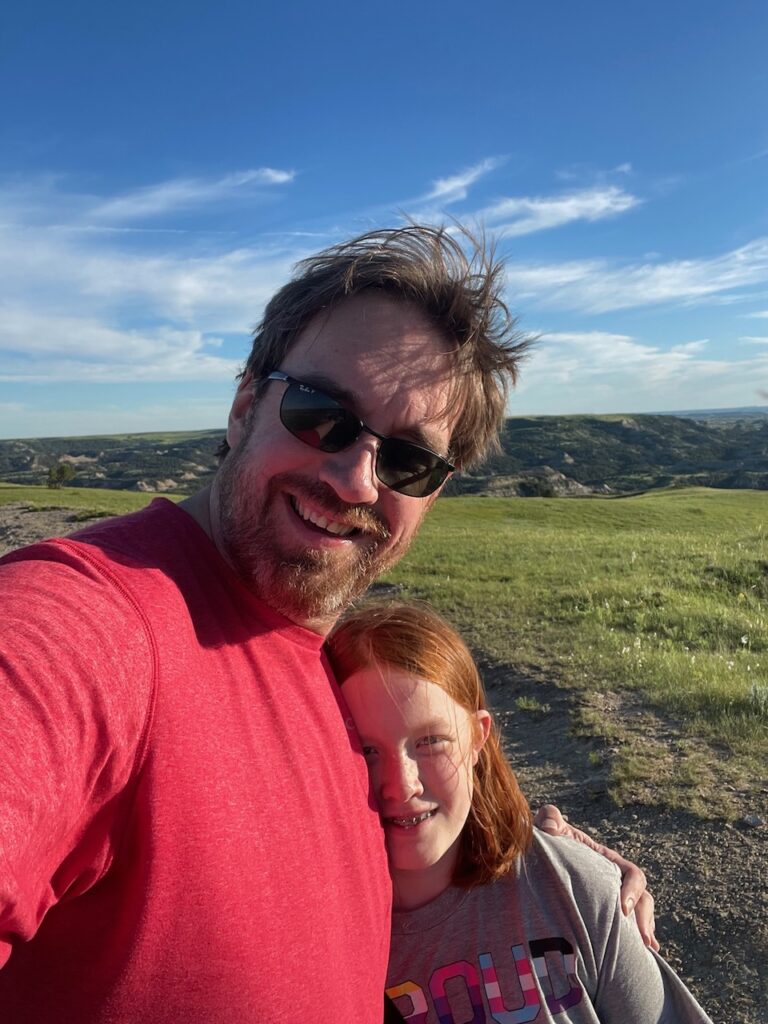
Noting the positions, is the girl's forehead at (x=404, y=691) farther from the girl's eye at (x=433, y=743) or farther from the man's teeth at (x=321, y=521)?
the man's teeth at (x=321, y=521)

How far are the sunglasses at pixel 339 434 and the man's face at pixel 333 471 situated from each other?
1.0 inches

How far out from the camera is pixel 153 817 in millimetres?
1360

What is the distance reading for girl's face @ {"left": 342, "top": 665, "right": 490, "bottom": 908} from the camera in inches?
89.4

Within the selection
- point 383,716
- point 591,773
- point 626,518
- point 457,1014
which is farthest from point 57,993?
point 626,518

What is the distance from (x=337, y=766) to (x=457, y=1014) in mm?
967

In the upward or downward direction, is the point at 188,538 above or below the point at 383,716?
above

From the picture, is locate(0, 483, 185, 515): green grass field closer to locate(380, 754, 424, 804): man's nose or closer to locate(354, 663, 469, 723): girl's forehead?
locate(354, 663, 469, 723): girl's forehead


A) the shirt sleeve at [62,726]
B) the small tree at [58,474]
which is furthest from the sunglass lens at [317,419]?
the small tree at [58,474]

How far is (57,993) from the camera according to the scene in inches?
53.1

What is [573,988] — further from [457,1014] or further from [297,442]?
[297,442]

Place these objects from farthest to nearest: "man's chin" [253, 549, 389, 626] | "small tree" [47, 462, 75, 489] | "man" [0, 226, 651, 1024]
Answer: "small tree" [47, 462, 75, 489] → "man's chin" [253, 549, 389, 626] → "man" [0, 226, 651, 1024]

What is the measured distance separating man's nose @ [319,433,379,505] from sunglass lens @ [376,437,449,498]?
0.05 metres

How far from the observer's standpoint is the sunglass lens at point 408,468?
2363 millimetres

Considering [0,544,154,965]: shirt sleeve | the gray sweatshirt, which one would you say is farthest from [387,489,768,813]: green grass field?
[0,544,154,965]: shirt sleeve
